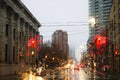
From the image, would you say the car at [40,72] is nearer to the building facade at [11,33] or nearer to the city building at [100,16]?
the building facade at [11,33]

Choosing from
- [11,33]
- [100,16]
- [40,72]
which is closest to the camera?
[40,72]

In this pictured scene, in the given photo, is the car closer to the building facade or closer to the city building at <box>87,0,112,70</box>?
the building facade

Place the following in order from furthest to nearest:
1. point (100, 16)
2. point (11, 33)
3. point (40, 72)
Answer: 1. point (100, 16)
2. point (11, 33)
3. point (40, 72)

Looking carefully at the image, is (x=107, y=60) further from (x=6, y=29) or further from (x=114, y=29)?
(x=6, y=29)

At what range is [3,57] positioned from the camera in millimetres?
80938

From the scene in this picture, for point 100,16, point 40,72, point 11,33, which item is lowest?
point 40,72

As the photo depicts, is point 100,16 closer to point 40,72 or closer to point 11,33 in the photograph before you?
point 11,33

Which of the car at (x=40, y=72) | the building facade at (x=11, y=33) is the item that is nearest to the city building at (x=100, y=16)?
the car at (x=40, y=72)

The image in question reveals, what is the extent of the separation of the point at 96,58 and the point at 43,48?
2484cm

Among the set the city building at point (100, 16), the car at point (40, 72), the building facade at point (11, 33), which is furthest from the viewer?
the city building at point (100, 16)

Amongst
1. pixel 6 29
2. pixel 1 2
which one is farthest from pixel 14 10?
pixel 1 2

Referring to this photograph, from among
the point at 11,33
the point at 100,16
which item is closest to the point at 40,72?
the point at 11,33

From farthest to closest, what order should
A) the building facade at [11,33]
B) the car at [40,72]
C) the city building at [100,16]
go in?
the city building at [100,16], the building facade at [11,33], the car at [40,72]

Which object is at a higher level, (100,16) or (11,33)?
(100,16)
